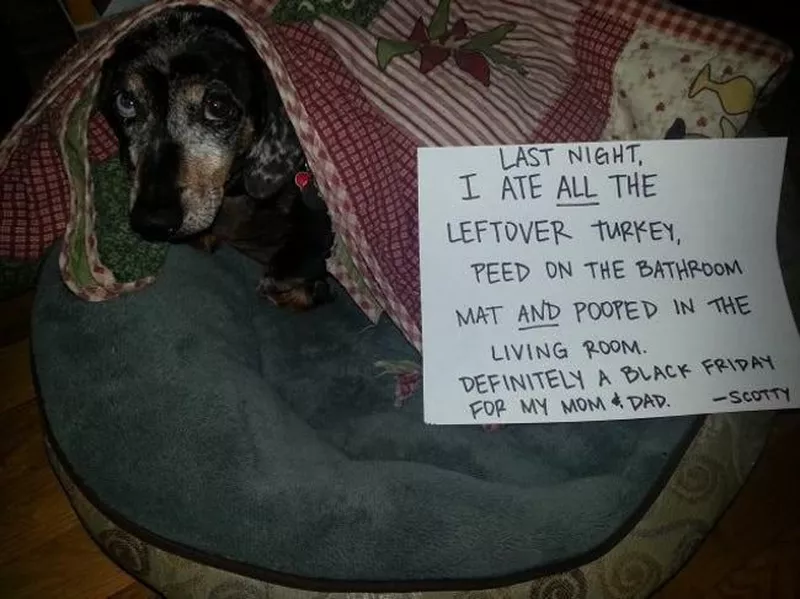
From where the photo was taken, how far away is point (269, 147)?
131cm

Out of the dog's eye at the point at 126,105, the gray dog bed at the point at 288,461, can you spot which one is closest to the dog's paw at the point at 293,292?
the gray dog bed at the point at 288,461

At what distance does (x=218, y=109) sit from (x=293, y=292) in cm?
35

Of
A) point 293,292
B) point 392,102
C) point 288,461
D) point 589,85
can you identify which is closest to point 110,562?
point 288,461

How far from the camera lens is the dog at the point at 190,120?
1.21m

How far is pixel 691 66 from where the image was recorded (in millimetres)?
1206

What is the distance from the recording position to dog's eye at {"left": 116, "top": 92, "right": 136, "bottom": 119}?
1.23m

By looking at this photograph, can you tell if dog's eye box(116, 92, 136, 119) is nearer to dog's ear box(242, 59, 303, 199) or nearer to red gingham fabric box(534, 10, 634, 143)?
dog's ear box(242, 59, 303, 199)

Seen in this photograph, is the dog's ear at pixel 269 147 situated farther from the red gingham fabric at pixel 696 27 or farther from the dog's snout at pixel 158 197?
the red gingham fabric at pixel 696 27

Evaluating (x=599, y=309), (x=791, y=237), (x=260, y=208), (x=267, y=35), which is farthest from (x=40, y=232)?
(x=791, y=237)

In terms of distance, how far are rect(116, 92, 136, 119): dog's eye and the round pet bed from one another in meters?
0.23

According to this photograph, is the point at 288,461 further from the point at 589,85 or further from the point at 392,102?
the point at 589,85

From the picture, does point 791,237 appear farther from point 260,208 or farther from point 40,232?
point 40,232

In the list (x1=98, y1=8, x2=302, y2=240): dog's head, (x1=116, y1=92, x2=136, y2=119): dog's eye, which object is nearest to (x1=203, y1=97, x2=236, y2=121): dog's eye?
(x1=98, y1=8, x2=302, y2=240): dog's head

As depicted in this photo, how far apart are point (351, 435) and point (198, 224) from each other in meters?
0.39
